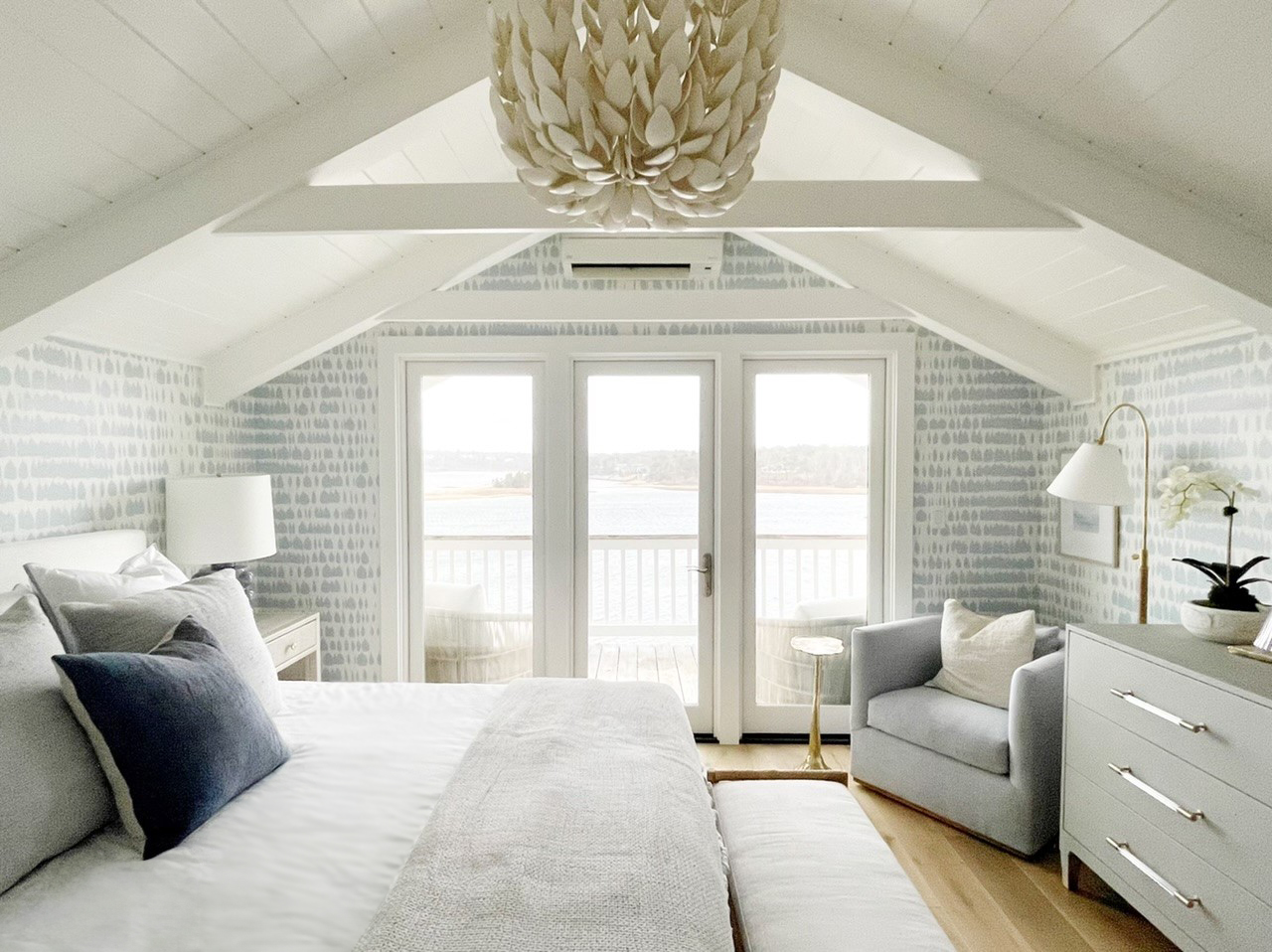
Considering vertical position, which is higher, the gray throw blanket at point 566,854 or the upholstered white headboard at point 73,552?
the upholstered white headboard at point 73,552

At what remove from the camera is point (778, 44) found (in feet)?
3.74

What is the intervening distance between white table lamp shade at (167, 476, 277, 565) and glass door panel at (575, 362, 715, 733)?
1564 millimetres

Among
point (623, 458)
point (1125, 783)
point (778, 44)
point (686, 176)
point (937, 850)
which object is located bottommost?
point (937, 850)

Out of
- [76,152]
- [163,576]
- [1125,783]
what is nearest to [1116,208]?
[1125,783]

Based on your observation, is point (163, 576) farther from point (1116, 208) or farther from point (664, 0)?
point (1116, 208)

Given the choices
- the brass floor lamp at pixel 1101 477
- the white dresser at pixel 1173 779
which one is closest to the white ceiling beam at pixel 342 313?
the brass floor lamp at pixel 1101 477

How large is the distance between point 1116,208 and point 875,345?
169cm

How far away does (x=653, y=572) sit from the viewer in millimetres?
3787

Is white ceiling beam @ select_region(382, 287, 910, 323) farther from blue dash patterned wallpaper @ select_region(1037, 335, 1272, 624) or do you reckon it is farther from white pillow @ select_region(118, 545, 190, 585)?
white pillow @ select_region(118, 545, 190, 585)

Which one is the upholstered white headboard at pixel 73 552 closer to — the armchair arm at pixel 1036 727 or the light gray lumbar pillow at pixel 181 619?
the light gray lumbar pillow at pixel 181 619

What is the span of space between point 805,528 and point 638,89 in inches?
118

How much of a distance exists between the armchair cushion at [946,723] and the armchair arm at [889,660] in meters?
0.05

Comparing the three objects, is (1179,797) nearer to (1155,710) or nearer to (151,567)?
(1155,710)

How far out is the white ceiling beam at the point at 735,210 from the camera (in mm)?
2068
